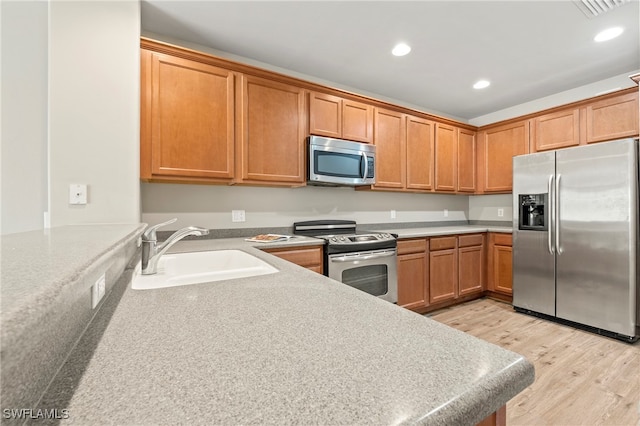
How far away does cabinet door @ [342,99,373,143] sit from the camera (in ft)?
9.48

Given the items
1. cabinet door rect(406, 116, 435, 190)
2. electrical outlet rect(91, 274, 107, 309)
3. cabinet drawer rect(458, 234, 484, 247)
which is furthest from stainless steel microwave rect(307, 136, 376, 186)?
electrical outlet rect(91, 274, 107, 309)

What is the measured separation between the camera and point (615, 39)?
2385 millimetres

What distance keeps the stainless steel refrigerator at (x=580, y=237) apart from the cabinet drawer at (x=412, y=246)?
1.08 metres

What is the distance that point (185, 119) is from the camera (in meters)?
2.15

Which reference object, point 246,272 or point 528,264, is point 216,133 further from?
point 528,264

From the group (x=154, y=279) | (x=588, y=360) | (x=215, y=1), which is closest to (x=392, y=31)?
(x=215, y=1)

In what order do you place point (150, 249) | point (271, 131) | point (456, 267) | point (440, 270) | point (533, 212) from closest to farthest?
point (150, 249) < point (271, 131) < point (533, 212) < point (440, 270) < point (456, 267)

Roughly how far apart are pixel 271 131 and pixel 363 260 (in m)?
1.38

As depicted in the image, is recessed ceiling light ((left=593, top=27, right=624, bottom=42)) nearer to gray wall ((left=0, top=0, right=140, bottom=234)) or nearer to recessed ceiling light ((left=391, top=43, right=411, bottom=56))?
recessed ceiling light ((left=391, top=43, right=411, bottom=56))

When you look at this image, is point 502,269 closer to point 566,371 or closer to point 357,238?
point 566,371

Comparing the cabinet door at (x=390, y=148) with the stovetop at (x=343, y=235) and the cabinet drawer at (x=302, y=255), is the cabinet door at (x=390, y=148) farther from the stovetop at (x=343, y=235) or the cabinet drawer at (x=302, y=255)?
the cabinet drawer at (x=302, y=255)

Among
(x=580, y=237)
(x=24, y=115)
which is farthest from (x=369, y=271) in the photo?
(x=24, y=115)

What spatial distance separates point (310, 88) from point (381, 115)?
90cm
